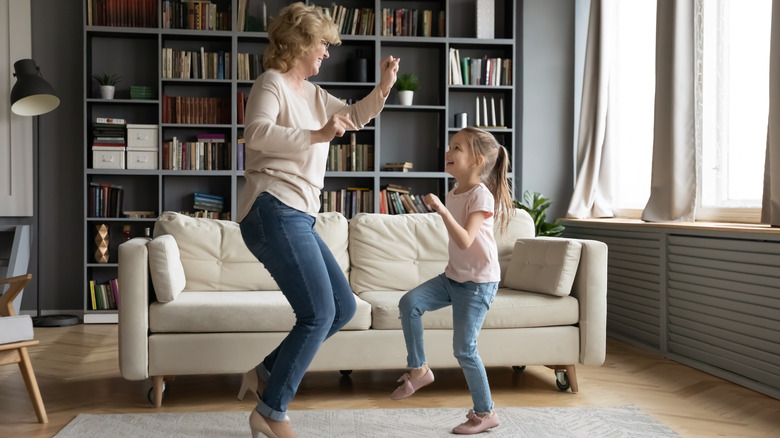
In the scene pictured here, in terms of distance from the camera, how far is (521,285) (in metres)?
3.52

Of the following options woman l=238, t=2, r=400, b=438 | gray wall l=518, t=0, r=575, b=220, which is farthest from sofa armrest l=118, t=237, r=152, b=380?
gray wall l=518, t=0, r=575, b=220

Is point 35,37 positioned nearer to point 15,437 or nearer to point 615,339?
point 15,437

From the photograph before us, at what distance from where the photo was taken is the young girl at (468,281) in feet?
8.42

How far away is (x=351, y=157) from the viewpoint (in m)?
5.83

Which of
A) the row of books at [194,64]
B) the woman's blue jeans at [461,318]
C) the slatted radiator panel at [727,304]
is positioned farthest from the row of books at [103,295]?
the slatted radiator panel at [727,304]

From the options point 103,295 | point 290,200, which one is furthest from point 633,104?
point 103,295

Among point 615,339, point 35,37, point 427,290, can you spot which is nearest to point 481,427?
point 427,290

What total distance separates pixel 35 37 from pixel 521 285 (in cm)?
428

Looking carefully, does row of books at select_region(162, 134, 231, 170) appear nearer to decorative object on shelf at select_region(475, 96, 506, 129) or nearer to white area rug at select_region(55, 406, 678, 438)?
decorative object on shelf at select_region(475, 96, 506, 129)

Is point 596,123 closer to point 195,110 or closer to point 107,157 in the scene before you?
point 195,110

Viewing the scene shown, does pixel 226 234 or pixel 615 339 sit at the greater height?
pixel 226 234

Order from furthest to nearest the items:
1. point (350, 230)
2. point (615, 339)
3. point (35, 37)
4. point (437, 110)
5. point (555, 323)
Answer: point (437, 110), point (35, 37), point (615, 339), point (350, 230), point (555, 323)

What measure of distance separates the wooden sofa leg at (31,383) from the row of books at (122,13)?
11.3ft

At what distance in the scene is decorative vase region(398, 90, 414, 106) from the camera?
5840 millimetres
